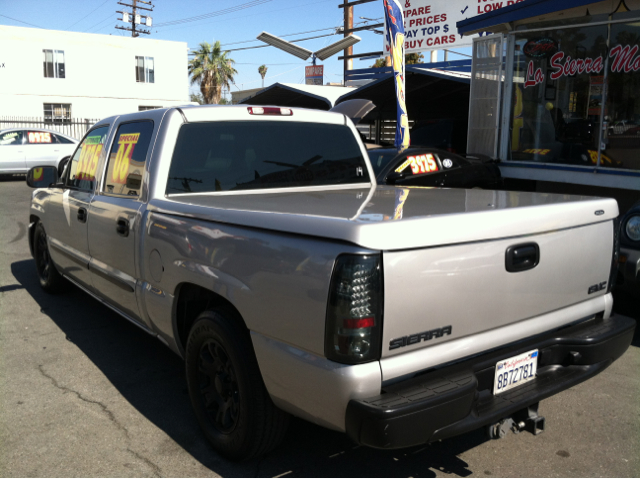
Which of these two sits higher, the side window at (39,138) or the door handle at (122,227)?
the side window at (39,138)

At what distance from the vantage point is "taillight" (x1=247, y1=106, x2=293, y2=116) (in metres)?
3.89

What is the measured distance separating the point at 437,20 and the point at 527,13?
32.5 feet

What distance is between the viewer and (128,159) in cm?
391

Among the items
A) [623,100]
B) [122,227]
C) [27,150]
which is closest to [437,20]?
[623,100]

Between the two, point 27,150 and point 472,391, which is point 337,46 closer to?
point 27,150

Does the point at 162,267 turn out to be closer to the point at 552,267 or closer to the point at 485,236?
the point at 485,236

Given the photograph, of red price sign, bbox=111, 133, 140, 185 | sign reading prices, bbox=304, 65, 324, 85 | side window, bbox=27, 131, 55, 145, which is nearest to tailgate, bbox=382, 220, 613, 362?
red price sign, bbox=111, 133, 140, 185

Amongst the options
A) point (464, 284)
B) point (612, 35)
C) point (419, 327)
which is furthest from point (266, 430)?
point (612, 35)

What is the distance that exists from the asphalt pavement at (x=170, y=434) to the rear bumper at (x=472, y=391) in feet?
1.78

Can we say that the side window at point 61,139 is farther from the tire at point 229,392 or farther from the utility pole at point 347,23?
the tire at point 229,392

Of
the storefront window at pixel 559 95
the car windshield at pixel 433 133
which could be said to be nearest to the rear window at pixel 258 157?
the storefront window at pixel 559 95

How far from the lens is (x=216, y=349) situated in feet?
9.50

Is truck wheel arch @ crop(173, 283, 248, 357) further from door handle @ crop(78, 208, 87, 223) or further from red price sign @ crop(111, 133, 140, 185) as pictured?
door handle @ crop(78, 208, 87, 223)

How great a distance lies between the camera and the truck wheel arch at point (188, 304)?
9.97 ft
